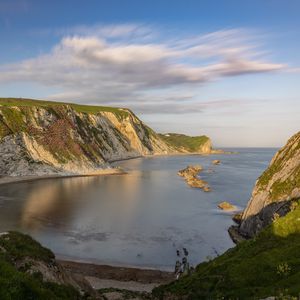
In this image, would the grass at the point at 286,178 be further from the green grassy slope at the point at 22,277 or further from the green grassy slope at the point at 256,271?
the green grassy slope at the point at 22,277

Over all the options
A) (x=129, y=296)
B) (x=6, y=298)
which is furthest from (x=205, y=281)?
(x=6, y=298)

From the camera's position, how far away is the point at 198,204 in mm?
76625

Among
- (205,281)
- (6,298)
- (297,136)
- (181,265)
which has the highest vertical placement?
(297,136)

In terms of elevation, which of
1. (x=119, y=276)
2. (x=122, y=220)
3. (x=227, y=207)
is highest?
(x=227, y=207)

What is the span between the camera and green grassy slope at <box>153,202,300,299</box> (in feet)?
55.8

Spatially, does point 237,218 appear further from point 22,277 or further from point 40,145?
point 40,145

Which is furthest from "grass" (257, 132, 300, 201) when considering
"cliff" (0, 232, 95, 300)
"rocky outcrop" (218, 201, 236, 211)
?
"cliff" (0, 232, 95, 300)

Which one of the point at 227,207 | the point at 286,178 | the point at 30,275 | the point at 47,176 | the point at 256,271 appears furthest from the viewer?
the point at 47,176

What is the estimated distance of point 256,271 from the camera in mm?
19453

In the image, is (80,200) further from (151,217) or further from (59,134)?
(59,134)

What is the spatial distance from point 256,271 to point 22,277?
12.4 m

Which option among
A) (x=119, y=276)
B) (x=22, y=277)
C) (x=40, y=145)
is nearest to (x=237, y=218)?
(x=119, y=276)

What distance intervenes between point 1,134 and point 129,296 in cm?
10706

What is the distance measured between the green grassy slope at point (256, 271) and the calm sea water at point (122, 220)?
1793 centimetres
